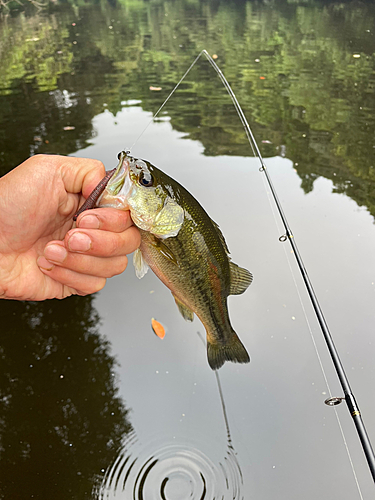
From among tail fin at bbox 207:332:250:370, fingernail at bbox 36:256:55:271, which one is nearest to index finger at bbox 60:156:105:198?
fingernail at bbox 36:256:55:271

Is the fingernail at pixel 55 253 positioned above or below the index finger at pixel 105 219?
below

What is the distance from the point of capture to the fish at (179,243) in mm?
1577

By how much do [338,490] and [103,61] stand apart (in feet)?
38.6

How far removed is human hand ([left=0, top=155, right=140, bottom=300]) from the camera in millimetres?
1681

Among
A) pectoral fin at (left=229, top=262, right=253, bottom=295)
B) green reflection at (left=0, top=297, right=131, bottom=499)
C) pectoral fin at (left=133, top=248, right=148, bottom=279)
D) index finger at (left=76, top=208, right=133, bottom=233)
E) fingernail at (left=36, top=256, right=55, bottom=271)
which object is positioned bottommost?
green reflection at (left=0, top=297, right=131, bottom=499)

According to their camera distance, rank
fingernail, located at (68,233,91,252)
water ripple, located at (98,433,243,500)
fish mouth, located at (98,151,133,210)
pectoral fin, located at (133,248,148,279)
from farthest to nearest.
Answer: water ripple, located at (98,433,243,500), pectoral fin, located at (133,248,148,279), fingernail, located at (68,233,91,252), fish mouth, located at (98,151,133,210)

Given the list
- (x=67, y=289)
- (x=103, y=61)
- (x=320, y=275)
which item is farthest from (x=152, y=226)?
(x=103, y=61)

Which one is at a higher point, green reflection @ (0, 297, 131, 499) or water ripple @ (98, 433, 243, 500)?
green reflection @ (0, 297, 131, 499)

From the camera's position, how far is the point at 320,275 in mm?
3494

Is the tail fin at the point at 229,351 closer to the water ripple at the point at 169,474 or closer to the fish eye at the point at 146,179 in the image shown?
the water ripple at the point at 169,474

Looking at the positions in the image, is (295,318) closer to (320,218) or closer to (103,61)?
(320,218)

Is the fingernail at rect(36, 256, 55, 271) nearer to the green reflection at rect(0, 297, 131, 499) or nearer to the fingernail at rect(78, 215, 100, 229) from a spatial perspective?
the fingernail at rect(78, 215, 100, 229)

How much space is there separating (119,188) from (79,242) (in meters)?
0.29

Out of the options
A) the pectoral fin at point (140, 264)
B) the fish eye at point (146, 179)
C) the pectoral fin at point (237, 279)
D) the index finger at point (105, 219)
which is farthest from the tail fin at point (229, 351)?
the fish eye at point (146, 179)
